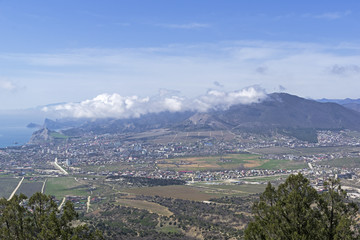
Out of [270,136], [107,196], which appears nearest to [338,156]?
[270,136]

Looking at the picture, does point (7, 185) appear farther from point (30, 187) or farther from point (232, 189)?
point (232, 189)

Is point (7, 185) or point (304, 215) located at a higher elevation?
point (304, 215)

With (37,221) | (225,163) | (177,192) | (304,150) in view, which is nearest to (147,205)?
(177,192)

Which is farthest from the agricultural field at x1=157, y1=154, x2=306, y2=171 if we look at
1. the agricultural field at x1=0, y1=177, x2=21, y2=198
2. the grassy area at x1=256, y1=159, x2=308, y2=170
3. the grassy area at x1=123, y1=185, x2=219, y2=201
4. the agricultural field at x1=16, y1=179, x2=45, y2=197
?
the agricultural field at x1=0, y1=177, x2=21, y2=198

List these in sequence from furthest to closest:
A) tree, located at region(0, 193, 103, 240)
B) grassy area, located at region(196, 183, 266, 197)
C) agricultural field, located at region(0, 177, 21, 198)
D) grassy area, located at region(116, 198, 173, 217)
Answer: grassy area, located at region(196, 183, 266, 197), agricultural field, located at region(0, 177, 21, 198), grassy area, located at region(116, 198, 173, 217), tree, located at region(0, 193, 103, 240)

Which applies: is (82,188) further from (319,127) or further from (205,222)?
(319,127)

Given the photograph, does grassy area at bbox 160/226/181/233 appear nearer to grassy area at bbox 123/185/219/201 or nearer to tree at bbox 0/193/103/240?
grassy area at bbox 123/185/219/201
